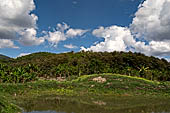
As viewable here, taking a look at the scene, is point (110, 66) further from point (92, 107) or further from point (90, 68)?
point (92, 107)

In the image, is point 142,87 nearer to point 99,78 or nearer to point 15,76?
point 99,78

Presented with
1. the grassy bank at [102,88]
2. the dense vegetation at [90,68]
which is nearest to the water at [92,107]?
the grassy bank at [102,88]

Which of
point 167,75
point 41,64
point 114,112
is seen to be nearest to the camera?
point 114,112

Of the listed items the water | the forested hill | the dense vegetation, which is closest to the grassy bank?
the dense vegetation

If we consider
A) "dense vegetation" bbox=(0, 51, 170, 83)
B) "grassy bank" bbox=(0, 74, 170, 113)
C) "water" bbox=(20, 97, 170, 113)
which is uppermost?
"dense vegetation" bbox=(0, 51, 170, 83)

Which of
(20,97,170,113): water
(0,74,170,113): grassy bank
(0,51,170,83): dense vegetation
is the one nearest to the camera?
(20,97,170,113): water

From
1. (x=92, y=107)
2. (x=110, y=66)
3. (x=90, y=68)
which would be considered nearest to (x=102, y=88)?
(x=92, y=107)

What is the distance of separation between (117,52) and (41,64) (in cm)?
5065

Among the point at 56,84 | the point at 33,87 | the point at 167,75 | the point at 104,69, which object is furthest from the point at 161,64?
the point at 33,87

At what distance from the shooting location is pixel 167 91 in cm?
4778

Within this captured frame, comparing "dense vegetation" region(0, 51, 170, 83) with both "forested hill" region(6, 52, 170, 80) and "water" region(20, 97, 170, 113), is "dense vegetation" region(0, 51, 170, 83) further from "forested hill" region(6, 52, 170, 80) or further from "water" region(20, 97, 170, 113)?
"water" region(20, 97, 170, 113)

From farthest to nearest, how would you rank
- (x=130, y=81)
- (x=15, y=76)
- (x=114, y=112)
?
(x=15, y=76)
(x=130, y=81)
(x=114, y=112)

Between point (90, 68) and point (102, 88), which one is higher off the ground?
point (90, 68)

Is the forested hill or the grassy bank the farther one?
the forested hill
